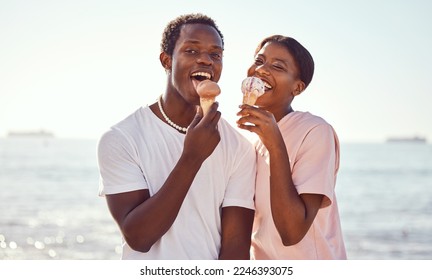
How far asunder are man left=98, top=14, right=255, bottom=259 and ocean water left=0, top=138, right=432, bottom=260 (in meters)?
10.1

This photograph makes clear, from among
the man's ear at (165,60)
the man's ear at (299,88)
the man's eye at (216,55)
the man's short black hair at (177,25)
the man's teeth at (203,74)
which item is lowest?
the man's ear at (299,88)

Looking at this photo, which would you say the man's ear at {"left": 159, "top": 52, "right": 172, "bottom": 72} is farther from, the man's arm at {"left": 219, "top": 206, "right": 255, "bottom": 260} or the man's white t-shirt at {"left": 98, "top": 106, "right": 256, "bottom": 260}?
the man's arm at {"left": 219, "top": 206, "right": 255, "bottom": 260}

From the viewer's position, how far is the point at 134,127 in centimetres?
363

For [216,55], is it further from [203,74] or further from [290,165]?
[290,165]

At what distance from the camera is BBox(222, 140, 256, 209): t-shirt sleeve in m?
3.70

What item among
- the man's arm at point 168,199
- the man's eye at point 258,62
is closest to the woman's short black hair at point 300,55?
the man's eye at point 258,62

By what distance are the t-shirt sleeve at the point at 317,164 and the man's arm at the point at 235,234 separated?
0.36 metres

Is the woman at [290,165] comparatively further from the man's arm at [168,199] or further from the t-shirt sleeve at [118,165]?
the t-shirt sleeve at [118,165]

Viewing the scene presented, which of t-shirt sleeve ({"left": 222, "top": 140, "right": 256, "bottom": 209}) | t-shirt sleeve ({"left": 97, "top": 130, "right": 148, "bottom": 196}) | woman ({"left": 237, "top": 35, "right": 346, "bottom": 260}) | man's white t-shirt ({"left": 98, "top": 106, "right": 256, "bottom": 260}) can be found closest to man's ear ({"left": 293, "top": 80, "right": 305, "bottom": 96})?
woman ({"left": 237, "top": 35, "right": 346, "bottom": 260})

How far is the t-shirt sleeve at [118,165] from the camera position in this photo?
136 inches

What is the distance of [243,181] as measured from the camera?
377cm

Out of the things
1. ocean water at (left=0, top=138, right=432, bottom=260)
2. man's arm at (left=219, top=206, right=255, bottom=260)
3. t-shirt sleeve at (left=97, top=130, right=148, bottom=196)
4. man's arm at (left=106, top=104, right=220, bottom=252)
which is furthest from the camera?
ocean water at (left=0, top=138, right=432, bottom=260)
